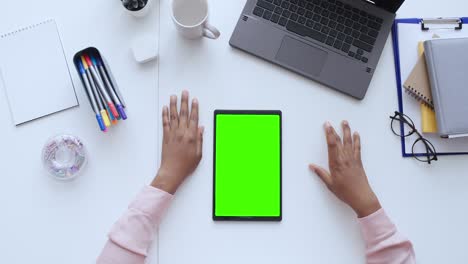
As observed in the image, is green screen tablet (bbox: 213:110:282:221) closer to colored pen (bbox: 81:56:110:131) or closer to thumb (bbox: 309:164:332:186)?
thumb (bbox: 309:164:332:186)

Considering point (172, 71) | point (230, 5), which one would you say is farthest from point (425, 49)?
point (172, 71)

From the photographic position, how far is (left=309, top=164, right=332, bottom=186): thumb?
0.93 m

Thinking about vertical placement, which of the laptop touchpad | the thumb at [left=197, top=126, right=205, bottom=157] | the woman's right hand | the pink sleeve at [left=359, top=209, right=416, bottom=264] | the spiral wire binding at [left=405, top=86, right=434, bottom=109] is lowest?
the pink sleeve at [left=359, top=209, right=416, bottom=264]

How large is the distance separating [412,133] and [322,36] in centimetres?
29

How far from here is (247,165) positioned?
3.08 ft

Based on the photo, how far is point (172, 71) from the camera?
0.98 metres

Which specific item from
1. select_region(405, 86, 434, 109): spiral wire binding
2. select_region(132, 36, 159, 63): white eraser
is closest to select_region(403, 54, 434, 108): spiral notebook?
select_region(405, 86, 434, 109): spiral wire binding

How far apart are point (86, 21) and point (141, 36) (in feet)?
0.43

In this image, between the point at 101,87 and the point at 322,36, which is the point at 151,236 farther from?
the point at 322,36

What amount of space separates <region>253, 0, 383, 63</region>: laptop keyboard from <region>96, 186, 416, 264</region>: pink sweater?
1.23ft

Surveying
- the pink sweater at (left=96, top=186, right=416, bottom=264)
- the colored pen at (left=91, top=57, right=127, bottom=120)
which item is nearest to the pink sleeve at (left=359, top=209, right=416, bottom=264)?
the pink sweater at (left=96, top=186, right=416, bottom=264)

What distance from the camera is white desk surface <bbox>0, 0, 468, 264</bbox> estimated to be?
93 cm

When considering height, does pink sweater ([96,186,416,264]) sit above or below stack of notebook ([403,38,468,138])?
below

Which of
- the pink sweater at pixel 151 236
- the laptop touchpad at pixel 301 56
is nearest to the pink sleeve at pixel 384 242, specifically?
the pink sweater at pixel 151 236
